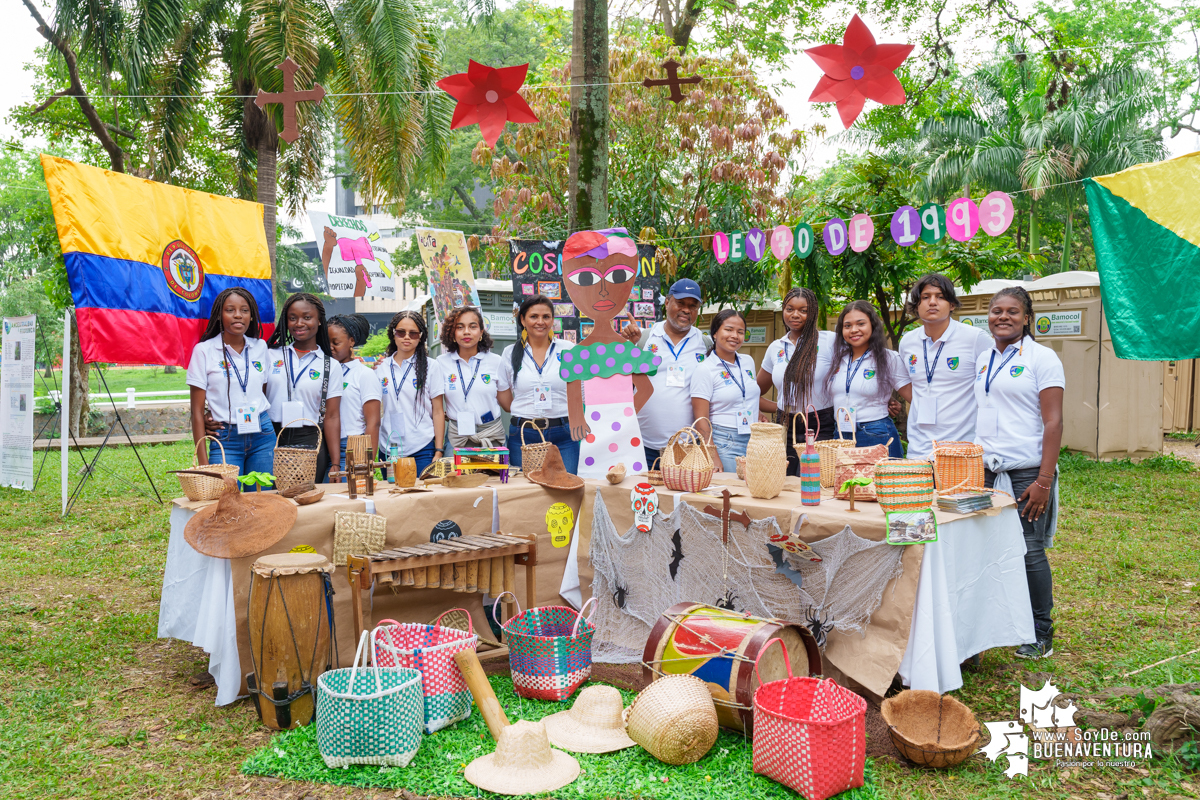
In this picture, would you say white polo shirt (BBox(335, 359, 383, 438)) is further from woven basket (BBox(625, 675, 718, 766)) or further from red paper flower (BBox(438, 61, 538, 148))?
woven basket (BBox(625, 675, 718, 766))

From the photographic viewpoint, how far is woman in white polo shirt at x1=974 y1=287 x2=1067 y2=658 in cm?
369

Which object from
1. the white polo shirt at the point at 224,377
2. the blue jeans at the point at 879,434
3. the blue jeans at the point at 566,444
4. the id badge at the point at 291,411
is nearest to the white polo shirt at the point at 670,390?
the blue jeans at the point at 566,444

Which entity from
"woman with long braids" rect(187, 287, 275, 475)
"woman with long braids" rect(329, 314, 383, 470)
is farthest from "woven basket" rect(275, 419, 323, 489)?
"woman with long braids" rect(329, 314, 383, 470)

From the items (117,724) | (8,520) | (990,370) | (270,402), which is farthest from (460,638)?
(8,520)

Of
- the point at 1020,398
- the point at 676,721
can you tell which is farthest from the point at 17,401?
the point at 1020,398

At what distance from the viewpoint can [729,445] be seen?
470 centimetres

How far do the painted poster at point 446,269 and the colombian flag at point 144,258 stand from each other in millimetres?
2427

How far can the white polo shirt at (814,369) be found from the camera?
185 inches

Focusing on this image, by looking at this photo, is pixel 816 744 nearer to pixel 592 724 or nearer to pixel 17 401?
pixel 592 724

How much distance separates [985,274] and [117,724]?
9.21 m

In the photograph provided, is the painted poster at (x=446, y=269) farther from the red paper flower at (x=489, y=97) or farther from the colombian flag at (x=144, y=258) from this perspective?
the red paper flower at (x=489, y=97)

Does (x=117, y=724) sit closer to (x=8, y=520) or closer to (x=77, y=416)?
(x=8, y=520)

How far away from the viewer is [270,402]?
4.39 m

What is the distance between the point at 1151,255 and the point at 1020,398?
103cm
